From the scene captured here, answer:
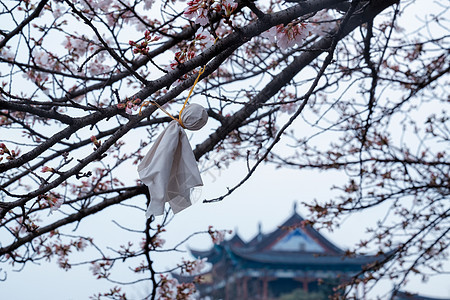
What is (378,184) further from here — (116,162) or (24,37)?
(24,37)

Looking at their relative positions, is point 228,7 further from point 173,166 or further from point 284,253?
point 284,253

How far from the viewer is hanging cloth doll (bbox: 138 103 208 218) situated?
2.04 meters

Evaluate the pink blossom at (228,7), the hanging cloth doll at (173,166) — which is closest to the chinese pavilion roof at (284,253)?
the hanging cloth doll at (173,166)

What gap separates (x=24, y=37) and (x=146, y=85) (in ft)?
4.63

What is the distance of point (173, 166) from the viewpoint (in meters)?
2.19

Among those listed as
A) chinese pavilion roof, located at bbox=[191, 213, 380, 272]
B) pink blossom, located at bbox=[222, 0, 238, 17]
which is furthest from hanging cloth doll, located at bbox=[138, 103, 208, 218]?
chinese pavilion roof, located at bbox=[191, 213, 380, 272]

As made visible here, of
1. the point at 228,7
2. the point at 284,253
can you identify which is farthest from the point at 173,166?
the point at 284,253

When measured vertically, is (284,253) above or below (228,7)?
above

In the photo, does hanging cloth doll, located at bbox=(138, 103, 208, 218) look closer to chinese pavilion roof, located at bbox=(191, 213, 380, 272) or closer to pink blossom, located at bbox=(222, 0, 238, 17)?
pink blossom, located at bbox=(222, 0, 238, 17)

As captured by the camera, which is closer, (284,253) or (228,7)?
(228,7)

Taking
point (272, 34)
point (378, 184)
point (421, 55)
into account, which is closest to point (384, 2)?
point (272, 34)

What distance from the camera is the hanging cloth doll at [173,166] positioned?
80.4 inches

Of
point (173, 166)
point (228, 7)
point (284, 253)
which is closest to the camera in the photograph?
point (228, 7)

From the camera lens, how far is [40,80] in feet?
11.9
